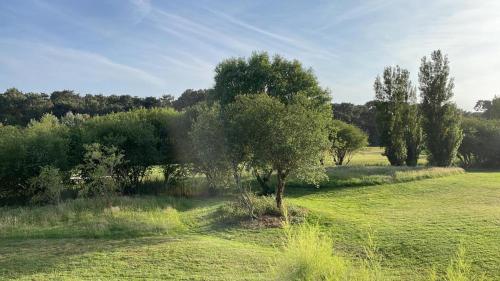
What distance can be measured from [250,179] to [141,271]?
23728 mm

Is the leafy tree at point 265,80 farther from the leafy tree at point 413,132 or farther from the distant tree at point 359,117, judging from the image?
the distant tree at point 359,117

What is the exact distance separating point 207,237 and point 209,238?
0.26 metres

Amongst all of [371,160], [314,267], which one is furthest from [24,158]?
[371,160]

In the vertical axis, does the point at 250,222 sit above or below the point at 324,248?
below

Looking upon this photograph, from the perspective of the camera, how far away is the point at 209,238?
17016mm

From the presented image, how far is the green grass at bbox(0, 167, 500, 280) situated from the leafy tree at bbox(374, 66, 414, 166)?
62.4 ft

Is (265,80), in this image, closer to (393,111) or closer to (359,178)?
(359,178)

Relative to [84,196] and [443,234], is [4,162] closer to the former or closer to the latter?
[84,196]

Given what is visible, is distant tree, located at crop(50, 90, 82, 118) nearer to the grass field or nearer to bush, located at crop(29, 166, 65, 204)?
bush, located at crop(29, 166, 65, 204)

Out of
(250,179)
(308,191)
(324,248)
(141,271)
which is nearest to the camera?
(324,248)

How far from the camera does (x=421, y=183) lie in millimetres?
32812

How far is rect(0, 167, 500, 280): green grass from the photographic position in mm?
12547

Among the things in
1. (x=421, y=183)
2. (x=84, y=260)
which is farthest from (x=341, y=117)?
(x=84, y=260)

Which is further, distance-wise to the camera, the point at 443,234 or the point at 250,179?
the point at 250,179
